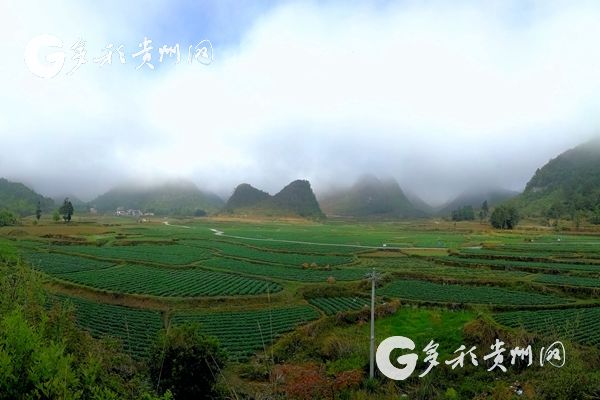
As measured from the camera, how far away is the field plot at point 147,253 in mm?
71875

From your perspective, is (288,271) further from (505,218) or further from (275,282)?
(505,218)

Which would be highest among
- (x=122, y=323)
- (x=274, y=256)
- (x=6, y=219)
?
(x=6, y=219)

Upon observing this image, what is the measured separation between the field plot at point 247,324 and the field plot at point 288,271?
15.8m

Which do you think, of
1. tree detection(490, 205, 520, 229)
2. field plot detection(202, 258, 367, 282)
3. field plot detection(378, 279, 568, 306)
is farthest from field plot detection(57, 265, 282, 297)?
tree detection(490, 205, 520, 229)

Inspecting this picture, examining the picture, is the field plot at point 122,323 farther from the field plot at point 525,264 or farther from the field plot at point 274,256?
the field plot at point 525,264

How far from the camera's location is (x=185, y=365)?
21297 mm

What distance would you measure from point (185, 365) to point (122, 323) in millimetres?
17419

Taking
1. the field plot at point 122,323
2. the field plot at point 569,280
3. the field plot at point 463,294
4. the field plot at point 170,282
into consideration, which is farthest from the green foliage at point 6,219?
the field plot at point 569,280

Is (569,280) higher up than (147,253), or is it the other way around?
(147,253)

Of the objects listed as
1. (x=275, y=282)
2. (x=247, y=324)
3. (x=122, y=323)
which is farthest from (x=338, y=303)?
(x=122, y=323)

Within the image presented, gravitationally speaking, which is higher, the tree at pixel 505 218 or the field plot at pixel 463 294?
the tree at pixel 505 218

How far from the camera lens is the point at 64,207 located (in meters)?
140

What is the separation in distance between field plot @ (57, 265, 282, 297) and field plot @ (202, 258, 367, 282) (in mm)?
4245

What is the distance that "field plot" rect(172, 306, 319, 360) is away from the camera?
3197cm
